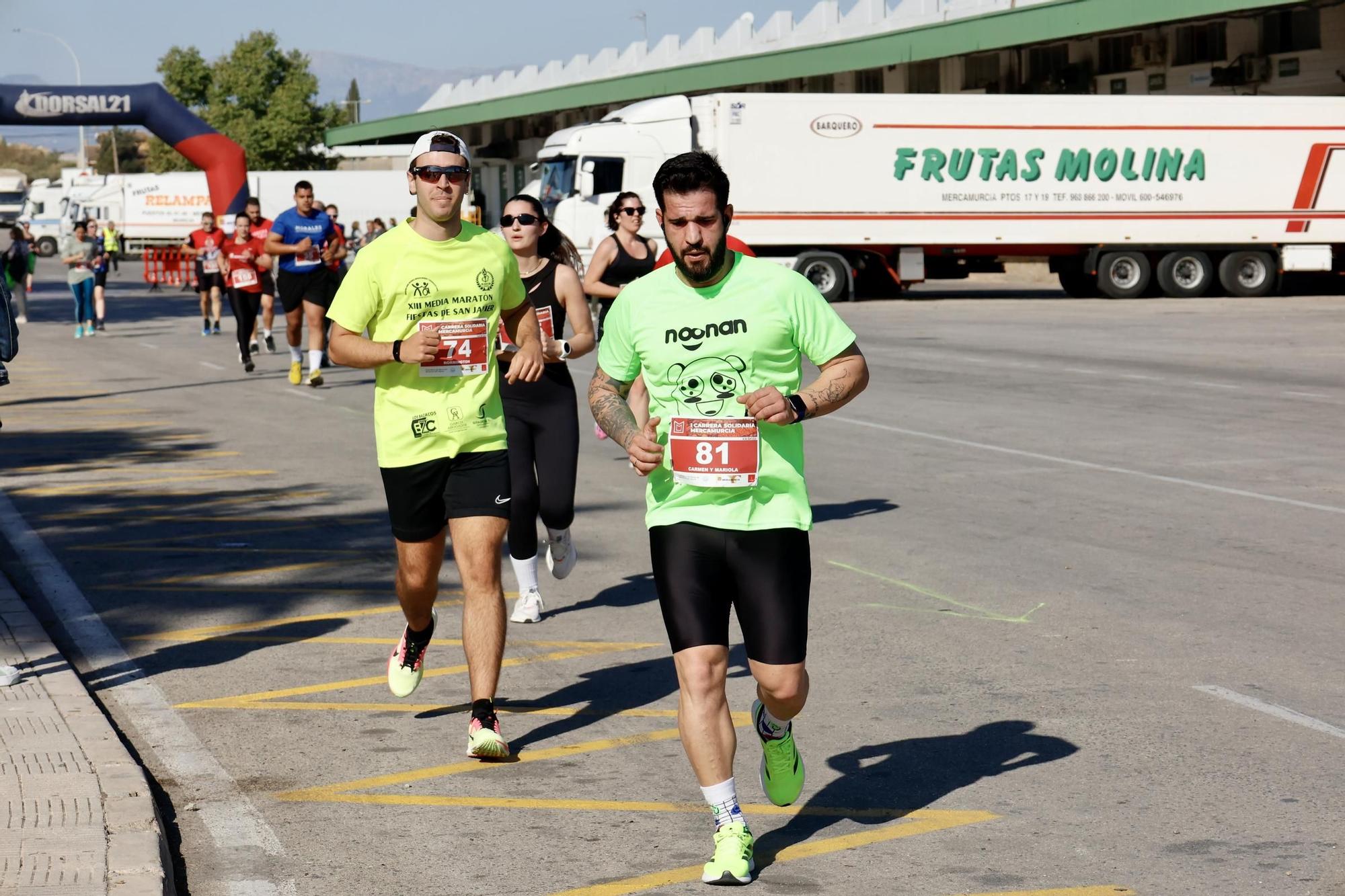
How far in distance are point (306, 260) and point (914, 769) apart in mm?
13922

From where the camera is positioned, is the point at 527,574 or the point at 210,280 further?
the point at 210,280

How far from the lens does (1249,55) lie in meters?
40.8

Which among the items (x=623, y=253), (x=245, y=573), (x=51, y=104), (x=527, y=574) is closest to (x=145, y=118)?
(x=51, y=104)

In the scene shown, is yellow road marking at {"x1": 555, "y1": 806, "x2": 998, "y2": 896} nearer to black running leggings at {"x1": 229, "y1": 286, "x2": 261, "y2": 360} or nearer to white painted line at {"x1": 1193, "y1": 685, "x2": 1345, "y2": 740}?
white painted line at {"x1": 1193, "y1": 685, "x2": 1345, "y2": 740}

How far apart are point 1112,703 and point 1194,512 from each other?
4.38 metres

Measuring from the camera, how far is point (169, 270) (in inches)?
2040

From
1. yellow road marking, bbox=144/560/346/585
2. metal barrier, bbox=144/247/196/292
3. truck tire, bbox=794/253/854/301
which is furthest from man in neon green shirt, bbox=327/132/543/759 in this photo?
metal barrier, bbox=144/247/196/292

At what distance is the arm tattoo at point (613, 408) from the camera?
4.59 m

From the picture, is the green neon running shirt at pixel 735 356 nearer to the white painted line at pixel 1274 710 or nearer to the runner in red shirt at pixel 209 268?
the white painted line at pixel 1274 710

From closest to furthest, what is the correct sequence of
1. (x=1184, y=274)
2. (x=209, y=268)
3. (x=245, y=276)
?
1. (x=245, y=276)
2. (x=209, y=268)
3. (x=1184, y=274)

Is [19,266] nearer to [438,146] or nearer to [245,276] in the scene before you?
[245,276]

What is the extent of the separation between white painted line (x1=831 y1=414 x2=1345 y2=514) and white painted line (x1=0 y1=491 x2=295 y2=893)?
22.4 feet

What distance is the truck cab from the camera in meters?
32.8

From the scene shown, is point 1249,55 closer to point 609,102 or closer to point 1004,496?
point 609,102
